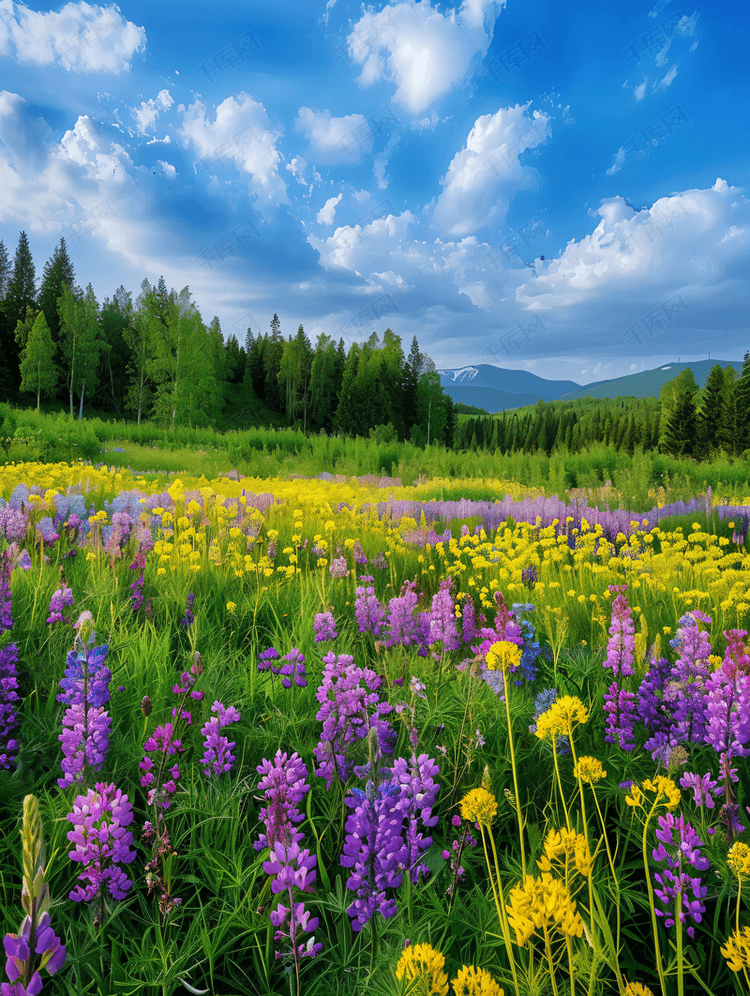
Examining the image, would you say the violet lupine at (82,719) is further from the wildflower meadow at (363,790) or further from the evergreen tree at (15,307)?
the evergreen tree at (15,307)

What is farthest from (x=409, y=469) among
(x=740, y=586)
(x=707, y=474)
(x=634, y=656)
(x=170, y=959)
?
(x=170, y=959)

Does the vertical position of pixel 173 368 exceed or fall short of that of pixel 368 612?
it exceeds it

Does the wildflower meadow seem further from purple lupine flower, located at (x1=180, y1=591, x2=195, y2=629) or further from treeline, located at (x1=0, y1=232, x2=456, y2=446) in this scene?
treeline, located at (x1=0, y1=232, x2=456, y2=446)

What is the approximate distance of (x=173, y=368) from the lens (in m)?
40.4

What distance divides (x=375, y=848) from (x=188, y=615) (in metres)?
1.84

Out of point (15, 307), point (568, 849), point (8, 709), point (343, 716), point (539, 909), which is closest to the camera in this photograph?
point (539, 909)

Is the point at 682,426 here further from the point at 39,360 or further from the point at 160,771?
the point at 39,360

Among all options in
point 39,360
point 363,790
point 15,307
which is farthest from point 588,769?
point 15,307

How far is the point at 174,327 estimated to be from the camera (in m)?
40.6

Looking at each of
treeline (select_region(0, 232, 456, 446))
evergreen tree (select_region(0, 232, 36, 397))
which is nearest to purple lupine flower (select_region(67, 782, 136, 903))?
treeline (select_region(0, 232, 456, 446))

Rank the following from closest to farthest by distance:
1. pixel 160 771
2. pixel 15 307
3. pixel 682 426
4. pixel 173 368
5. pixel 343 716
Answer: pixel 160 771
pixel 343 716
pixel 173 368
pixel 682 426
pixel 15 307

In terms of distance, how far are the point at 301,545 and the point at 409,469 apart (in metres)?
A: 9.81

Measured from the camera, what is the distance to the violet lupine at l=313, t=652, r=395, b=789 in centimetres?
151

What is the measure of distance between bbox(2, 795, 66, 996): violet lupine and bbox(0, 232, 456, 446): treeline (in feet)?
110
